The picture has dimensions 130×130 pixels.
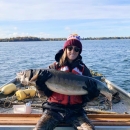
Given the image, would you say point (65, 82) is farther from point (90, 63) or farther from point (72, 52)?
point (90, 63)

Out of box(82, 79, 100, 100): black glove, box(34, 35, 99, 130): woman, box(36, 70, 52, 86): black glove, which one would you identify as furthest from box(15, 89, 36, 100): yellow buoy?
box(82, 79, 100, 100): black glove

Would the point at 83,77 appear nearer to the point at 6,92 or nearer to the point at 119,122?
the point at 119,122

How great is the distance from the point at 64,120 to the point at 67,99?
35cm

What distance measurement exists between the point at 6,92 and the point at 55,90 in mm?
3781

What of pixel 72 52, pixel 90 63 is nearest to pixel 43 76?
pixel 72 52

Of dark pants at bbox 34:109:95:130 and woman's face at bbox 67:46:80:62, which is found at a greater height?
woman's face at bbox 67:46:80:62

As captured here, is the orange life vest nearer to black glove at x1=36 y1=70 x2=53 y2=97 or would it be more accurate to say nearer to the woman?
the woman

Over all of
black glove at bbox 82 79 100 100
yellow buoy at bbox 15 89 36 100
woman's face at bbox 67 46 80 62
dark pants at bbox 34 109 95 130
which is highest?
woman's face at bbox 67 46 80 62

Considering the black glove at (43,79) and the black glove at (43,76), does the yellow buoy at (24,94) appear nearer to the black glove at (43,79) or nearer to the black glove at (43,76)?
the black glove at (43,79)

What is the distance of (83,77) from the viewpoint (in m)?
4.39

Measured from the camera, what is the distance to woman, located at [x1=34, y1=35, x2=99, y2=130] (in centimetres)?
429

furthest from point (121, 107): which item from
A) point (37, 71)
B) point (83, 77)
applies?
point (37, 71)

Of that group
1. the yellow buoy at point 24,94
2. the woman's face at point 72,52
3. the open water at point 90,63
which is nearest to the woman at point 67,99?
the woman's face at point 72,52

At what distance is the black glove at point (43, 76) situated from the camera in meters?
4.28
